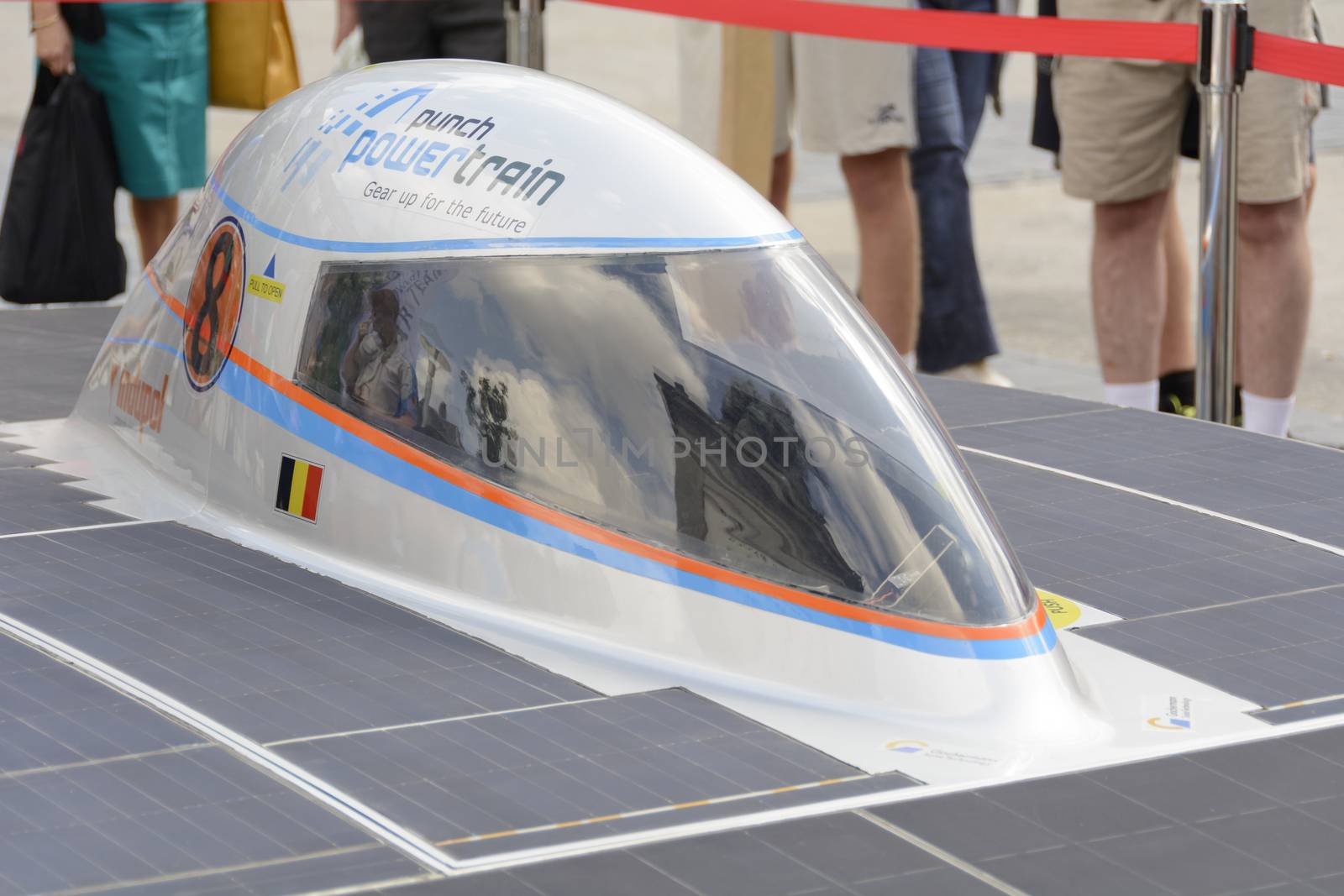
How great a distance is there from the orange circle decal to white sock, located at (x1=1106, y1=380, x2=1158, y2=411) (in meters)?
2.69

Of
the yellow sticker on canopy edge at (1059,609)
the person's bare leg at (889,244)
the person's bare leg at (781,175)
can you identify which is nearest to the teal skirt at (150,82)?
the person's bare leg at (781,175)

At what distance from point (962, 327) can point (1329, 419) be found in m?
1.14

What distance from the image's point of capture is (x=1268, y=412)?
5.32 m

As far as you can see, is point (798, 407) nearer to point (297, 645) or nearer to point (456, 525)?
point (456, 525)

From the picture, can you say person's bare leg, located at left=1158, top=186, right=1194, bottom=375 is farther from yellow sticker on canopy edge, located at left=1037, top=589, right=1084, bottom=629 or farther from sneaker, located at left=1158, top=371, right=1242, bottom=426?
yellow sticker on canopy edge, located at left=1037, top=589, right=1084, bottom=629

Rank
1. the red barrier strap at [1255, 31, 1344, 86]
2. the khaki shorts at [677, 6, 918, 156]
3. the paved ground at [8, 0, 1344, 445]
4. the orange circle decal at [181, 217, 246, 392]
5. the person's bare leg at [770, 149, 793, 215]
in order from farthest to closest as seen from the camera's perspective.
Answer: the paved ground at [8, 0, 1344, 445]
the person's bare leg at [770, 149, 793, 215]
the khaki shorts at [677, 6, 918, 156]
the red barrier strap at [1255, 31, 1344, 86]
the orange circle decal at [181, 217, 246, 392]

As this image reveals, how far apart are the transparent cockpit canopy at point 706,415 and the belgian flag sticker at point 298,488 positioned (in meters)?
0.18

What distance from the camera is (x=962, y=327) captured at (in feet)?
20.4

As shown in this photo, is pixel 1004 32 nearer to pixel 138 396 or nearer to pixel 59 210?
pixel 138 396

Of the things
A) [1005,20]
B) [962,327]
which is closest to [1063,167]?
[1005,20]

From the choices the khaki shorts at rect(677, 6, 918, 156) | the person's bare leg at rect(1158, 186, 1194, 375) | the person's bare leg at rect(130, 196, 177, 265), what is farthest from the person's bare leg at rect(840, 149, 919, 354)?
the person's bare leg at rect(130, 196, 177, 265)

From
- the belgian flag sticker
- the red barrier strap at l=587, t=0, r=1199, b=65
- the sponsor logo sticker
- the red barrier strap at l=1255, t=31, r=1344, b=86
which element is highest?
the red barrier strap at l=587, t=0, r=1199, b=65

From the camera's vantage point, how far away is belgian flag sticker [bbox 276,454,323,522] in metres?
3.34

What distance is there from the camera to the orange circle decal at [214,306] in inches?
141
